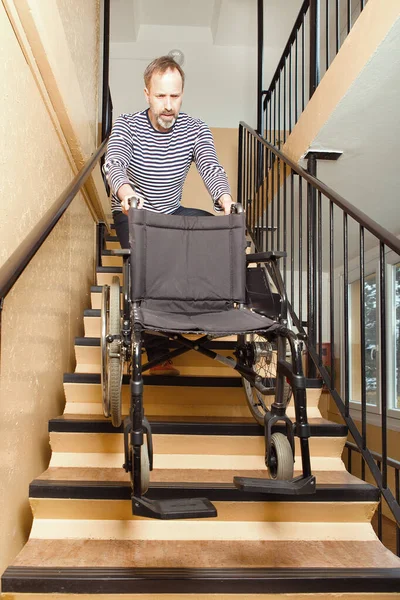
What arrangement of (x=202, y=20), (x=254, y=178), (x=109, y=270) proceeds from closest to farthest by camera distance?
(x=109, y=270) → (x=254, y=178) → (x=202, y=20)

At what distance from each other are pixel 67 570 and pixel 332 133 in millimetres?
2136

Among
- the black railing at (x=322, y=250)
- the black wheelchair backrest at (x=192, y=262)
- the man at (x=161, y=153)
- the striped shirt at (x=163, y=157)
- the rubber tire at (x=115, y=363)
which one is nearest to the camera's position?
the rubber tire at (x=115, y=363)

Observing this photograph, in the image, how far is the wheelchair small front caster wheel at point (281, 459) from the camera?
1431 mm

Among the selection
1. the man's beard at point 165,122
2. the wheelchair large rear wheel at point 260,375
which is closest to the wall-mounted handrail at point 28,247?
the man's beard at point 165,122

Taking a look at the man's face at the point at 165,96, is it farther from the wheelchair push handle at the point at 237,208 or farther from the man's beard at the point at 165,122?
the wheelchair push handle at the point at 237,208

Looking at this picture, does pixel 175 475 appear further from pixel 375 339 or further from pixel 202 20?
pixel 202 20

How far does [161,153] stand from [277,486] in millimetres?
1413

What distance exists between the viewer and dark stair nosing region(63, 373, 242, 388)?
2178 mm

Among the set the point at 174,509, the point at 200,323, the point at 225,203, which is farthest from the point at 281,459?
the point at 225,203

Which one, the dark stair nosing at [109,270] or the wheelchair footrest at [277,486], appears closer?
the wheelchair footrest at [277,486]

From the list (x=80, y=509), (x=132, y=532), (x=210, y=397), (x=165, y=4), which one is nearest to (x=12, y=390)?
(x=80, y=509)

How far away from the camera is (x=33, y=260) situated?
1.79 metres

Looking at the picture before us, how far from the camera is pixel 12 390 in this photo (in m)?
1.54

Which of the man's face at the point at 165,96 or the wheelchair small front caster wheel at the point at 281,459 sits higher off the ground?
the man's face at the point at 165,96
